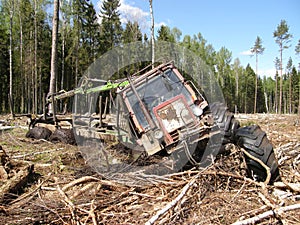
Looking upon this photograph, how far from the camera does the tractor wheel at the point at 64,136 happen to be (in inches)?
308

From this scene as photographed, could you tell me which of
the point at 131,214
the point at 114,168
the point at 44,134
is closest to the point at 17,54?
the point at 44,134

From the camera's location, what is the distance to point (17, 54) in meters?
29.5

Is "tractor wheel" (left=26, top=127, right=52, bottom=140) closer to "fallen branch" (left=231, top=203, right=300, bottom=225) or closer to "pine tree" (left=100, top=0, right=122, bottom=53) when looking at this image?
"fallen branch" (left=231, top=203, right=300, bottom=225)

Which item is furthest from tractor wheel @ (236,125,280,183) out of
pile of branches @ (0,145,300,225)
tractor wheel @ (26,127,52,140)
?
tractor wheel @ (26,127,52,140)

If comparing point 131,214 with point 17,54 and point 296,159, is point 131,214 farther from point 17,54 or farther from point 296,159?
point 17,54

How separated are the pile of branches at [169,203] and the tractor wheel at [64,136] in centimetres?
376

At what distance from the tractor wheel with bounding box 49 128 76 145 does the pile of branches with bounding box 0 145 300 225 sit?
12.3ft

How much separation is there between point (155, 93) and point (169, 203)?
2.27 m

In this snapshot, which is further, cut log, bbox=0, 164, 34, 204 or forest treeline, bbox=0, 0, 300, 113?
forest treeline, bbox=0, 0, 300, 113

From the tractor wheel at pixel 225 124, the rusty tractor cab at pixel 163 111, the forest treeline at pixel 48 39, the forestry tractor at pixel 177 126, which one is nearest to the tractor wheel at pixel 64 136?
the forestry tractor at pixel 177 126

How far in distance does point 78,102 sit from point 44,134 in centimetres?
153

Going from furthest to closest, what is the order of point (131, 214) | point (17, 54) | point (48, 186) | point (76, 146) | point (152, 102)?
point (17, 54) < point (76, 146) < point (152, 102) < point (48, 186) < point (131, 214)

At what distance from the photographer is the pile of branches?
2926mm

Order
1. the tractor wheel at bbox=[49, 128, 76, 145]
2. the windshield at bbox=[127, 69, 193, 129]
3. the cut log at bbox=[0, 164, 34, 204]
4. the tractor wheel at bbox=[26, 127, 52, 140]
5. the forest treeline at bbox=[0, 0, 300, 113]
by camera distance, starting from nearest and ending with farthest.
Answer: the cut log at bbox=[0, 164, 34, 204], the windshield at bbox=[127, 69, 193, 129], the tractor wheel at bbox=[49, 128, 76, 145], the tractor wheel at bbox=[26, 127, 52, 140], the forest treeline at bbox=[0, 0, 300, 113]
